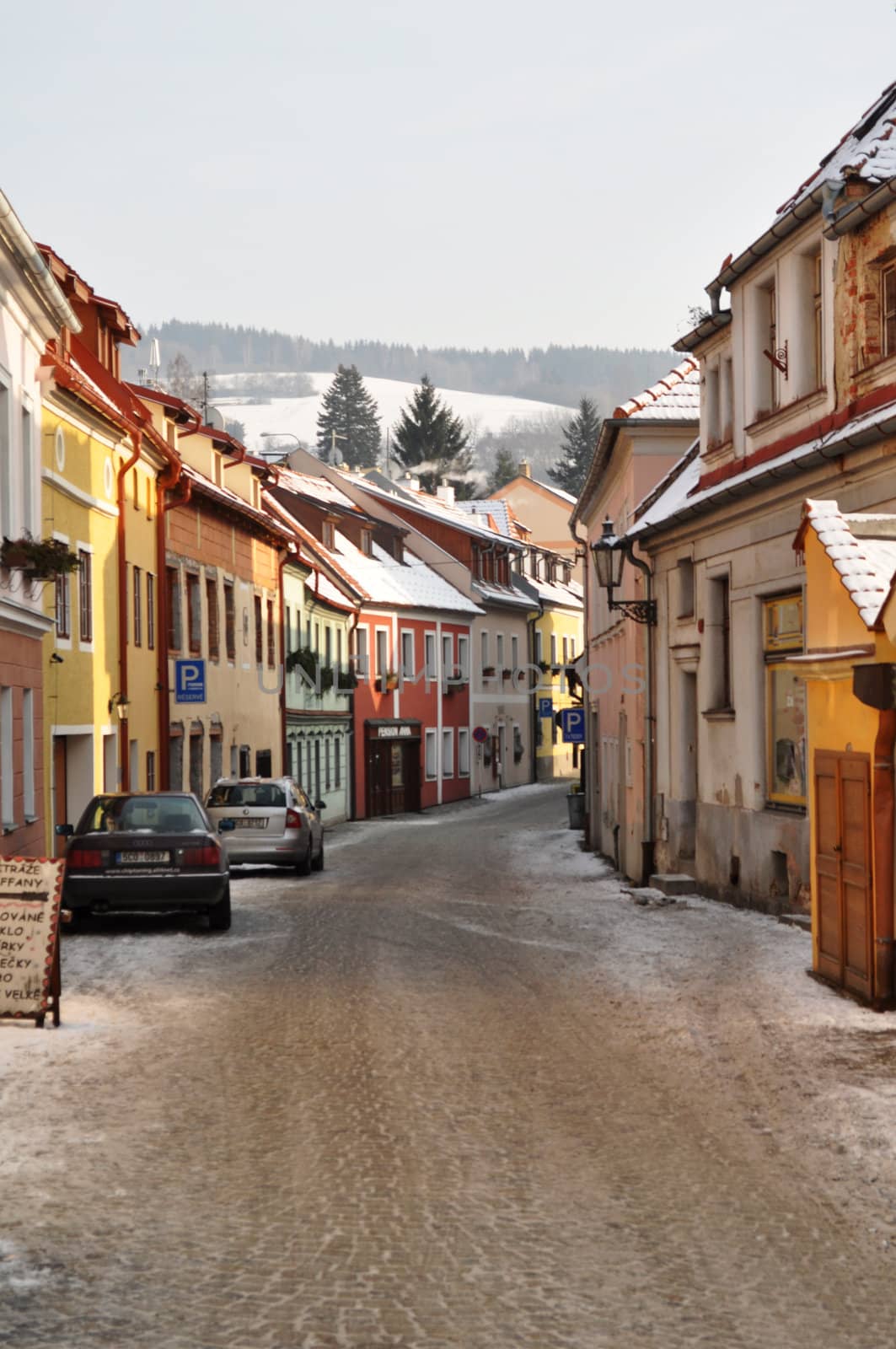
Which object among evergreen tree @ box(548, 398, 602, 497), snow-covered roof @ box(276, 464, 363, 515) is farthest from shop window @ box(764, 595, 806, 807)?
evergreen tree @ box(548, 398, 602, 497)

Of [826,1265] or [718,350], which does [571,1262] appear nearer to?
[826,1265]

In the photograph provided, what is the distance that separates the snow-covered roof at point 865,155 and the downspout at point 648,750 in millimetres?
6788

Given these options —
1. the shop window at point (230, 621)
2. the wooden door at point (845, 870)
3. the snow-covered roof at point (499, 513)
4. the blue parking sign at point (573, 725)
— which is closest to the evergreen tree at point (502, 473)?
the snow-covered roof at point (499, 513)

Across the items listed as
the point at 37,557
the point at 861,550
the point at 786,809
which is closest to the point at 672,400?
the point at 786,809

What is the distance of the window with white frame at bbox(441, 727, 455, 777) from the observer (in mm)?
60938

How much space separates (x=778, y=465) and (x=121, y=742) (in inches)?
529

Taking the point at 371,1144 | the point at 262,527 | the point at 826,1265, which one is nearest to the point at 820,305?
the point at 371,1144

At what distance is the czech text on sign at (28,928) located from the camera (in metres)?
11.5

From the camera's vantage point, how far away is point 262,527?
40.1 metres

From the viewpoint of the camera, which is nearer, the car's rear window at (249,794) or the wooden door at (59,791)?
the wooden door at (59,791)

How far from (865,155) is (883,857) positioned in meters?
7.97

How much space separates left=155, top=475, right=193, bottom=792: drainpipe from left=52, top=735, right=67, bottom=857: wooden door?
5.15m

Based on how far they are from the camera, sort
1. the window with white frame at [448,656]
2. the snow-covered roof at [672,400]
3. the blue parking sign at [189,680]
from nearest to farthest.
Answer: the snow-covered roof at [672,400], the blue parking sign at [189,680], the window with white frame at [448,656]

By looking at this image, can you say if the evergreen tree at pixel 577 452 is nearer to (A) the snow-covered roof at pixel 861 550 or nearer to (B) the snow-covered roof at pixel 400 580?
(B) the snow-covered roof at pixel 400 580
